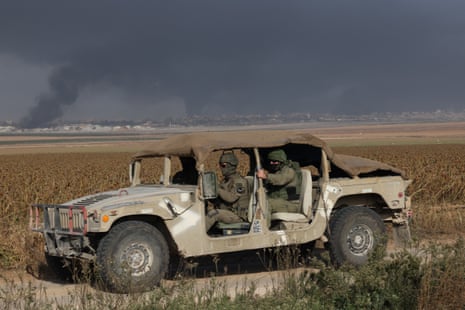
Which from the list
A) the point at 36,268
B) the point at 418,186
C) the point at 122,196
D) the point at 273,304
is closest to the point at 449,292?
the point at 273,304

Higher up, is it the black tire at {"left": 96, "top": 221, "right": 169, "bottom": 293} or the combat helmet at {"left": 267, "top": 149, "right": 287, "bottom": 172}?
the combat helmet at {"left": 267, "top": 149, "right": 287, "bottom": 172}

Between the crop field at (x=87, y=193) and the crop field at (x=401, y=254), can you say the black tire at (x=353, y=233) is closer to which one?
the crop field at (x=401, y=254)

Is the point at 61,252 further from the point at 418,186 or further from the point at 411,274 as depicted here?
the point at 418,186

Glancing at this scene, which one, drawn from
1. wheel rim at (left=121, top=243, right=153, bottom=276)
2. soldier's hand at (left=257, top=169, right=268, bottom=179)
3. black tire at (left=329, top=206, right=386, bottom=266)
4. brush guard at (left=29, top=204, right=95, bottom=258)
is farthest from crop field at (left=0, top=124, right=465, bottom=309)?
soldier's hand at (left=257, top=169, right=268, bottom=179)

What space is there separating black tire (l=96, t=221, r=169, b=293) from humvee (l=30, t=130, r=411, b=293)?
11 millimetres

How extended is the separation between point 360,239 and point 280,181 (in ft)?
4.71

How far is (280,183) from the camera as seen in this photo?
10406 millimetres

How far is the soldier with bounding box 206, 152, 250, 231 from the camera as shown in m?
10.1

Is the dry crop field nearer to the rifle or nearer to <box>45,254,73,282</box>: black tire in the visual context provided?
<box>45,254,73,282</box>: black tire

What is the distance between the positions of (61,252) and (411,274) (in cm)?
421

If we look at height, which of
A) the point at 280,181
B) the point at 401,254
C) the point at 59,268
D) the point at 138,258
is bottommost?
the point at 59,268

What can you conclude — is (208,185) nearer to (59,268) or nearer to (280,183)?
(280,183)

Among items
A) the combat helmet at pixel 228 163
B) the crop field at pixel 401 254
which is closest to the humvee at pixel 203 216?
the combat helmet at pixel 228 163

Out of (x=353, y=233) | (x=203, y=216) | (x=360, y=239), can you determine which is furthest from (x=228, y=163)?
(x=360, y=239)
